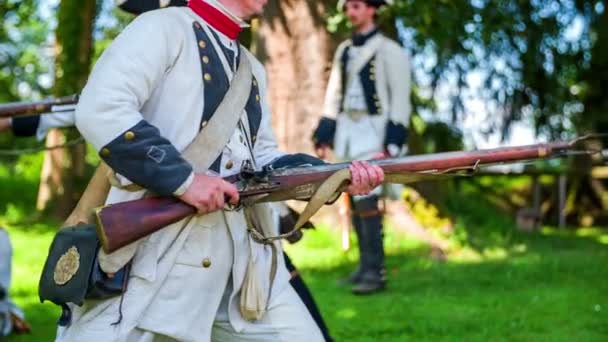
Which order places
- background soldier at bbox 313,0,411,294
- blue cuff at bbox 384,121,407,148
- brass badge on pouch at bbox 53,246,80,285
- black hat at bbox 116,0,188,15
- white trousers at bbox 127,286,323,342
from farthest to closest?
background soldier at bbox 313,0,411,294, blue cuff at bbox 384,121,407,148, black hat at bbox 116,0,188,15, white trousers at bbox 127,286,323,342, brass badge on pouch at bbox 53,246,80,285

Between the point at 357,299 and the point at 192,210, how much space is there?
14.2ft

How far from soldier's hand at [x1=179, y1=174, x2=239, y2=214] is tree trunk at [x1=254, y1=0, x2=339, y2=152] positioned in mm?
7039

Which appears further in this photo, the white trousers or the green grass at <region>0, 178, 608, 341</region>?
the green grass at <region>0, 178, 608, 341</region>

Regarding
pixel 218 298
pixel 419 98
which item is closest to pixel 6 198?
pixel 419 98

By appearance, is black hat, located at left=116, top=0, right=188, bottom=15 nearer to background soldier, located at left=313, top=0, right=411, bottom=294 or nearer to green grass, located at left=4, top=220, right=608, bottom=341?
green grass, located at left=4, top=220, right=608, bottom=341

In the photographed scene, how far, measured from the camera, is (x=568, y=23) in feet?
54.4

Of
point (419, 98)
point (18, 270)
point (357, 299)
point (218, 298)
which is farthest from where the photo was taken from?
point (419, 98)

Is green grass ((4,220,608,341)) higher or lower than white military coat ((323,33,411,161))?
lower

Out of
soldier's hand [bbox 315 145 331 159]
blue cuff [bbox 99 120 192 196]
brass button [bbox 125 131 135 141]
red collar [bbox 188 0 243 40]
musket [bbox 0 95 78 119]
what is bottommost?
soldier's hand [bbox 315 145 331 159]

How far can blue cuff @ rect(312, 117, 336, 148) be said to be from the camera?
309 inches

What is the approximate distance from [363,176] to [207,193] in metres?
0.67

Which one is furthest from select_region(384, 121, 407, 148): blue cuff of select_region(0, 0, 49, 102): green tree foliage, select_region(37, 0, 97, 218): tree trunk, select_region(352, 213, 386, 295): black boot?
select_region(0, 0, 49, 102): green tree foliage

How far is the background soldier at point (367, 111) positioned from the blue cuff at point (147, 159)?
4.41 m

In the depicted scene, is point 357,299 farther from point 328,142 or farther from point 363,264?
point 328,142
